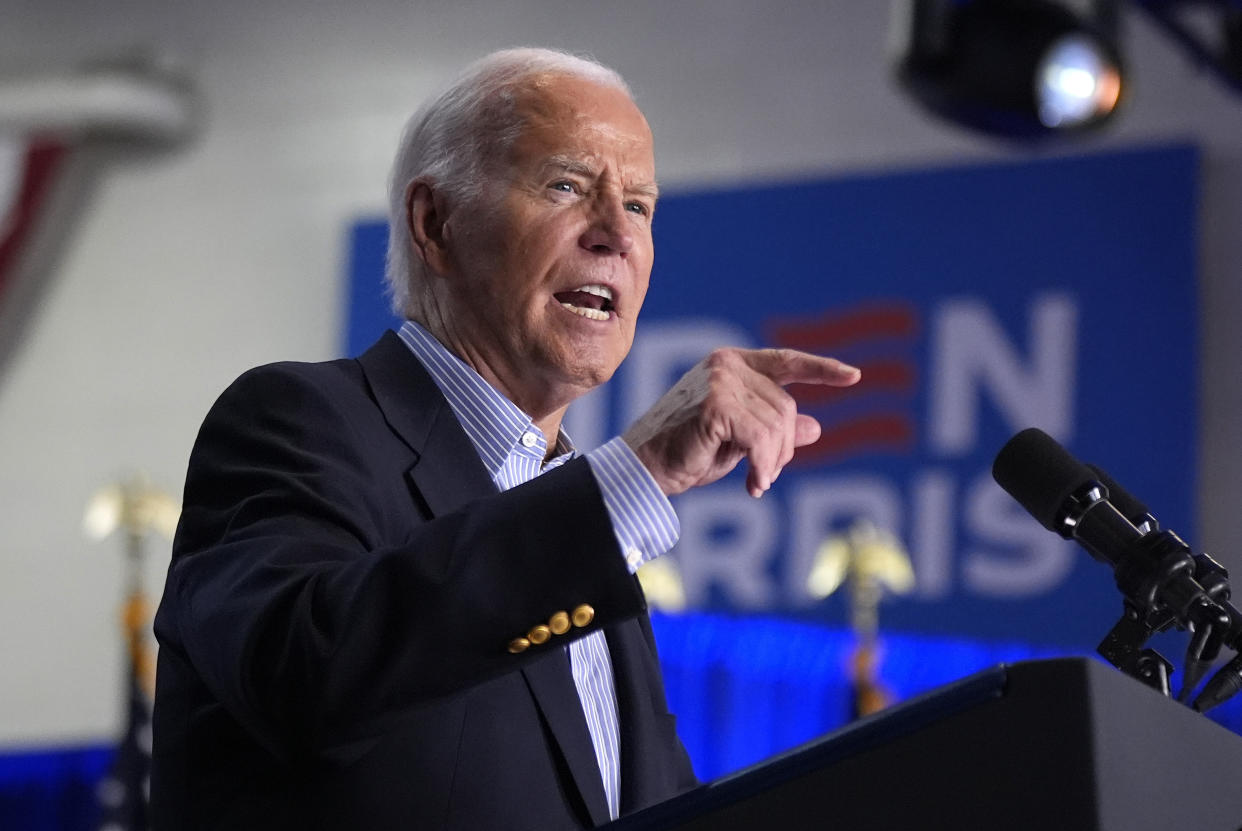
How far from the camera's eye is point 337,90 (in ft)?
30.1

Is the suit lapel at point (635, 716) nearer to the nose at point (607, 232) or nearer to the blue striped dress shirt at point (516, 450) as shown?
the blue striped dress shirt at point (516, 450)

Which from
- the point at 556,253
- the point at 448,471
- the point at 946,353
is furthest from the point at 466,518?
the point at 946,353

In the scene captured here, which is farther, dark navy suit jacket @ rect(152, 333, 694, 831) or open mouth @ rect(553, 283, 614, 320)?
open mouth @ rect(553, 283, 614, 320)

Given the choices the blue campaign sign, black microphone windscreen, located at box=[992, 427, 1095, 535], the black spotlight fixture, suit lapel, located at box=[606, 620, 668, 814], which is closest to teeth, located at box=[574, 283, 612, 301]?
suit lapel, located at box=[606, 620, 668, 814]

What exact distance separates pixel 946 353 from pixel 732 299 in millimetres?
1039

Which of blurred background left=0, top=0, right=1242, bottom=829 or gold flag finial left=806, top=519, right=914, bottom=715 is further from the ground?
blurred background left=0, top=0, right=1242, bottom=829

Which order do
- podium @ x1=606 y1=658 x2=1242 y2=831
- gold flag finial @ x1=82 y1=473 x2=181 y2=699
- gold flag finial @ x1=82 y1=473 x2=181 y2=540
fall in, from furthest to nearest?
gold flag finial @ x1=82 y1=473 x2=181 y2=540 < gold flag finial @ x1=82 y1=473 x2=181 y2=699 < podium @ x1=606 y1=658 x2=1242 y2=831

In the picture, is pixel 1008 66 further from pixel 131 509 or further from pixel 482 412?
pixel 131 509

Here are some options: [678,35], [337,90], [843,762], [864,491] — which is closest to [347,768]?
[843,762]

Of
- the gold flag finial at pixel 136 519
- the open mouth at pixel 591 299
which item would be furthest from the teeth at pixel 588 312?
the gold flag finial at pixel 136 519

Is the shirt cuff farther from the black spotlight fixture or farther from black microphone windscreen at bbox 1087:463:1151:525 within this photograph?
the black spotlight fixture

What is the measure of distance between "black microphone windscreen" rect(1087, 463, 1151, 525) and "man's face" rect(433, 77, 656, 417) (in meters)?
0.53

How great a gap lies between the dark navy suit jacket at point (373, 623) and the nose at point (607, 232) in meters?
0.24

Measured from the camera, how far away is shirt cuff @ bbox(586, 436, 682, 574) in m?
1.18
